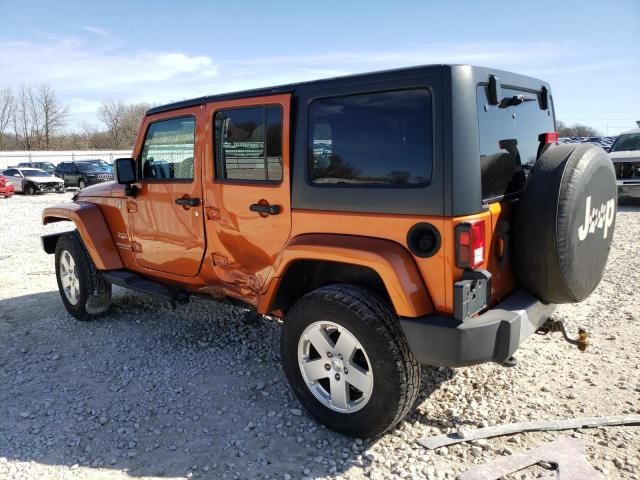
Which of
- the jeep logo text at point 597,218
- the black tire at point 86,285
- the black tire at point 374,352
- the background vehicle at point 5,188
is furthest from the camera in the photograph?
the background vehicle at point 5,188

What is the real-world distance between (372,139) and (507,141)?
0.83 m

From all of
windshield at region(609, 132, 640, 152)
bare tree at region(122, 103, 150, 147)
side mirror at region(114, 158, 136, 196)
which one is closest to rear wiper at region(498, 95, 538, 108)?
side mirror at region(114, 158, 136, 196)

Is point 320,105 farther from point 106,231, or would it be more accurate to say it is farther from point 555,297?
point 106,231

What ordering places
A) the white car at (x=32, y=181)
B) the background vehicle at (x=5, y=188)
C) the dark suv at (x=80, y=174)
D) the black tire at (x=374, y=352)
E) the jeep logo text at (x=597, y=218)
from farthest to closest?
the dark suv at (x=80, y=174)
the white car at (x=32, y=181)
the background vehicle at (x=5, y=188)
the jeep logo text at (x=597, y=218)
the black tire at (x=374, y=352)

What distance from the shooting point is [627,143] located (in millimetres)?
12648

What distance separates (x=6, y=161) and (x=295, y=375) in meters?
52.3

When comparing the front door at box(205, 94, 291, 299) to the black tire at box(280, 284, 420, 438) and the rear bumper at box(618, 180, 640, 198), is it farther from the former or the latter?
the rear bumper at box(618, 180, 640, 198)

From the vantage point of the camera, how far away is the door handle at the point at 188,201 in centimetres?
384

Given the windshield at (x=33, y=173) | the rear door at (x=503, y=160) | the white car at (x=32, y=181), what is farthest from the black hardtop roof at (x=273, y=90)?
the windshield at (x=33, y=173)

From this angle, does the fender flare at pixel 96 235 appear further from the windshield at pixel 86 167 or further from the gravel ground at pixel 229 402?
the windshield at pixel 86 167

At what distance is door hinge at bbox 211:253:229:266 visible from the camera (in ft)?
12.4

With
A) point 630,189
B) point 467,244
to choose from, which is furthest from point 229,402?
point 630,189

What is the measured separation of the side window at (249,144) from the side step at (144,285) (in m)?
1.11

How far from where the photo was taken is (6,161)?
152 feet
